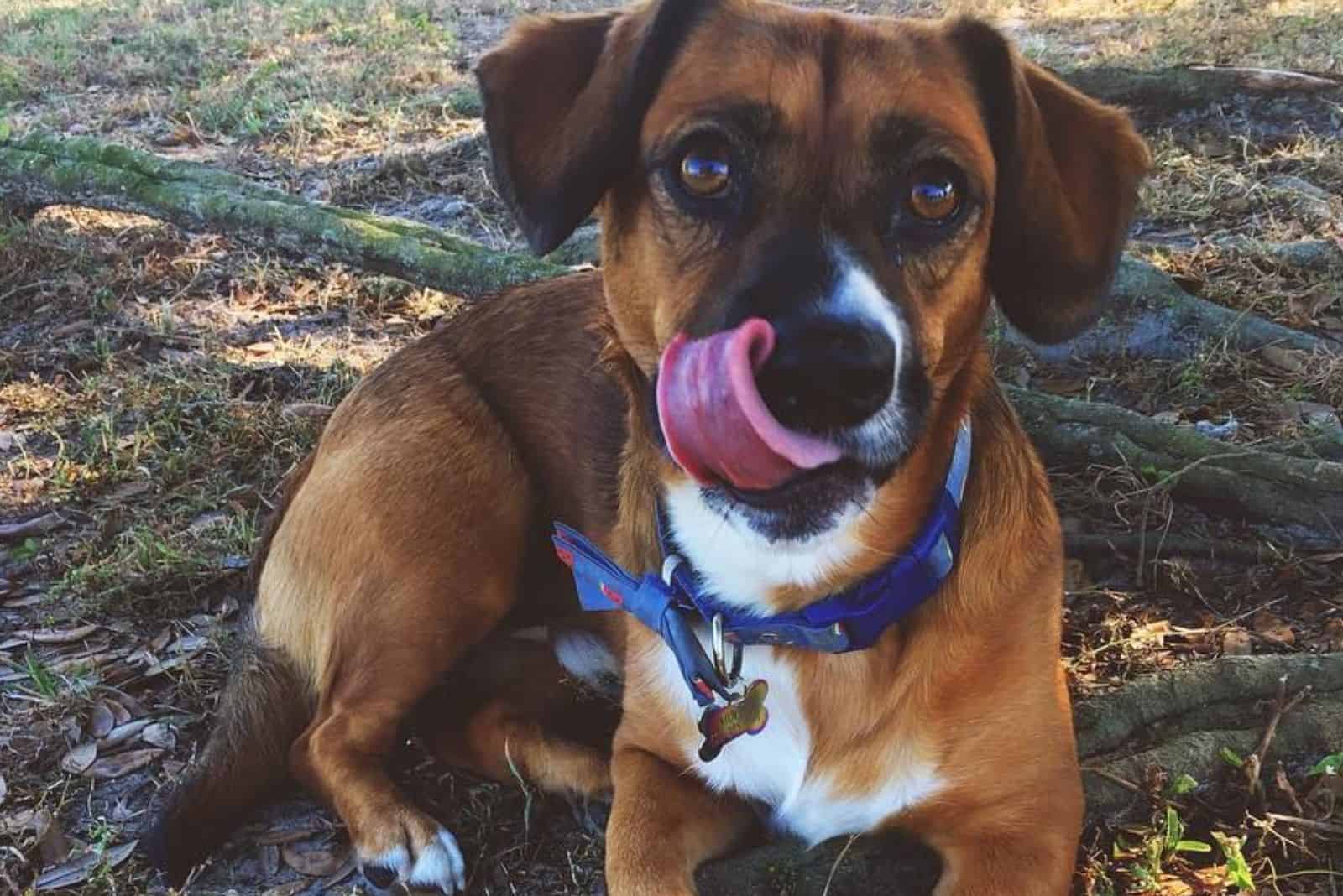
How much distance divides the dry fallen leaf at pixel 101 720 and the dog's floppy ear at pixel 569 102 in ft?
5.44

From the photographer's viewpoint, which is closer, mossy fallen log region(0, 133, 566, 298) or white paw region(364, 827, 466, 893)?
white paw region(364, 827, 466, 893)

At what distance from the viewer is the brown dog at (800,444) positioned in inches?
78.9

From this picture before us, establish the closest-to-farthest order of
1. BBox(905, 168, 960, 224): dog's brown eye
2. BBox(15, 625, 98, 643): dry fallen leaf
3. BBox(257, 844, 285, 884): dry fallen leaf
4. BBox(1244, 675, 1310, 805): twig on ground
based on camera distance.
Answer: BBox(905, 168, 960, 224): dog's brown eye < BBox(1244, 675, 1310, 805): twig on ground < BBox(257, 844, 285, 884): dry fallen leaf < BBox(15, 625, 98, 643): dry fallen leaf

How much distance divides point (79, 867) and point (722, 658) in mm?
1451

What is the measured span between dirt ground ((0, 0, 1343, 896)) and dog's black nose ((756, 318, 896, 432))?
109 cm

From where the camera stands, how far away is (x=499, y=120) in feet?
8.03

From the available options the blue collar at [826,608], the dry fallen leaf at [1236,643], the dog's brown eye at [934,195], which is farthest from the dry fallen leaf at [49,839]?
the dry fallen leaf at [1236,643]

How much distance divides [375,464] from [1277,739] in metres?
2.16

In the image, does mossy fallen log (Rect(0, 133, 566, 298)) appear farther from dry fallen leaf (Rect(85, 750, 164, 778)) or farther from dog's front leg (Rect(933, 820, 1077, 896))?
dog's front leg (Rect(933, 820, 1077, 896))

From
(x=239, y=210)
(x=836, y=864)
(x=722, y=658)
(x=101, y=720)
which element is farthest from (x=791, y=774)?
(x=239, y=210)

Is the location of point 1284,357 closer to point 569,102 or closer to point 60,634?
point 569,102

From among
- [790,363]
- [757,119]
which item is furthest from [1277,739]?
[757,119]

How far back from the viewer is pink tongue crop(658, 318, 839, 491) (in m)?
1.79

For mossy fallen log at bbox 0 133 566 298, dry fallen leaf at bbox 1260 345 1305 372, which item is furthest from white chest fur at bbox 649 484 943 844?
dry fallen leaf at bbox 1260 345 1305 372
